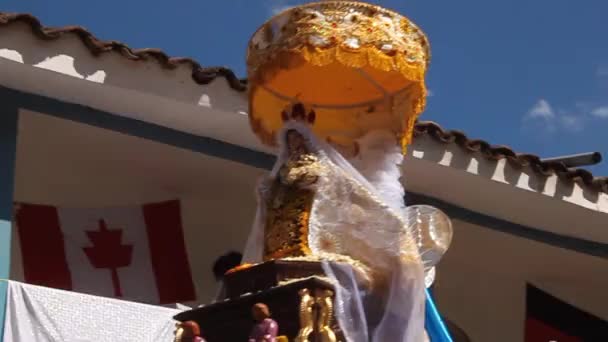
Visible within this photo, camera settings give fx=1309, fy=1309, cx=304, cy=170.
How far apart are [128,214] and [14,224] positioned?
0.80 m

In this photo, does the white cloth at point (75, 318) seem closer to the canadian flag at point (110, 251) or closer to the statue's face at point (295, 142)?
the canadian flag at point (110, 251)

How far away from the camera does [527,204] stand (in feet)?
30.5

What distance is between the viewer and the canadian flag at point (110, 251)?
8289mm

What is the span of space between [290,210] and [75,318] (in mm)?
2278

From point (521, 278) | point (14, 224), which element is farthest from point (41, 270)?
point (521, 278)

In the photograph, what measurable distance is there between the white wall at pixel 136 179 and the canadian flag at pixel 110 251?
10 cm

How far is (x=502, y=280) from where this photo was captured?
10.7 meters

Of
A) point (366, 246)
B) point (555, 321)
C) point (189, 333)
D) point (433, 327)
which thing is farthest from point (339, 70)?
point (555, 321)

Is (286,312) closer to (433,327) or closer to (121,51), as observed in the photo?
(433,327)

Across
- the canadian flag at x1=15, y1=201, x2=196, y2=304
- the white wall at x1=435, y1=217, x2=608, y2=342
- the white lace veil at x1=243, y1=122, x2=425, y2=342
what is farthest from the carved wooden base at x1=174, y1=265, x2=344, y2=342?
the white wall at x1=435, y1=217, x2=608, y2=342

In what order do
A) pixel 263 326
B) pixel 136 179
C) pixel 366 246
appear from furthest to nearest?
pixel 136 179, pixel 366 246, pixel 263 326

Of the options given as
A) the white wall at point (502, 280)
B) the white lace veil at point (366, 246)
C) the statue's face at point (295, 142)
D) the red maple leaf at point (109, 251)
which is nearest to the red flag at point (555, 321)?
the white wall at point (502, 280)

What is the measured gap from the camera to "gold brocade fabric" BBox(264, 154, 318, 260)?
5371 mm

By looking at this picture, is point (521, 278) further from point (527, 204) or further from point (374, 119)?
point (374, 119)
